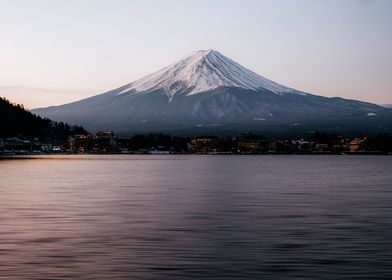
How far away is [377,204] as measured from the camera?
3209cm

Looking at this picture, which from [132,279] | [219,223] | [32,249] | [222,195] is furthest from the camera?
[222,195]

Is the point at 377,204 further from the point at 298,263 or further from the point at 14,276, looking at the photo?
the point at 14,276

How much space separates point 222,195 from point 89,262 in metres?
21.9

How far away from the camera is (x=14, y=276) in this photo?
586 inches

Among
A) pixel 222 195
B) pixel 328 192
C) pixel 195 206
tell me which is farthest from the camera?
pixel 328 192

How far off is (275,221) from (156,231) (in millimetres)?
4937

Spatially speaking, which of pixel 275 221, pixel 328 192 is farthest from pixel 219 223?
pixel 328 192

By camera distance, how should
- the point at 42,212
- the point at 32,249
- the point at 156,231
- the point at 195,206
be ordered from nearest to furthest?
1. the point at 32,249
2. the point at 156,231
3. the point at 42,212
4. the point at 195,206

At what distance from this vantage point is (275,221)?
25.0 meters

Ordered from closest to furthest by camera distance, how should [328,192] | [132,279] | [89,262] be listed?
[132,279] < [89,262] < [328,192]

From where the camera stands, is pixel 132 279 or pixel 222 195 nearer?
pixel 132 279

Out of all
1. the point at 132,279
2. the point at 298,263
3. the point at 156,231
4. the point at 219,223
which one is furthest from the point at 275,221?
the point at 132,279

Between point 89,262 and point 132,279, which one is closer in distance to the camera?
point 132,279

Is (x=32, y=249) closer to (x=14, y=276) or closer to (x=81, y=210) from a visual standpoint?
(x=14, y=276)
